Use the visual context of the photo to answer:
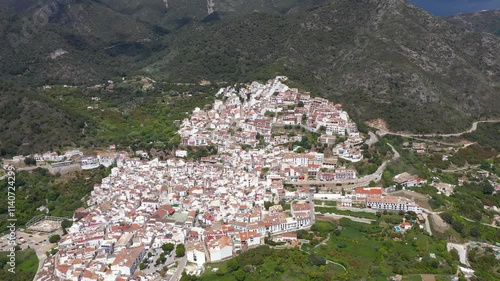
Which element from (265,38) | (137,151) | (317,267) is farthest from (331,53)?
(317,267)

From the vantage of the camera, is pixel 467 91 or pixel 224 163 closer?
pixel 224 163

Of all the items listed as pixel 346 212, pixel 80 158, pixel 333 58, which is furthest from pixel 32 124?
pixel 333 58

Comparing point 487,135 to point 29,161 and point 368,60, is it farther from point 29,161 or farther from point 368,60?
point 29,161

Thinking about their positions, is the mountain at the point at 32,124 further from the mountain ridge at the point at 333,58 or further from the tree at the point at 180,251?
the mountain ridge at the point at 333,58

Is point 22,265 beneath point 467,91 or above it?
beneath

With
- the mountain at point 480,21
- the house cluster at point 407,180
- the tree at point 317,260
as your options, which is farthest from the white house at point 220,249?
the mountain at point 480,21

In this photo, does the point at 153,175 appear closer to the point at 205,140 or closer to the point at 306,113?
the point at 205,140
